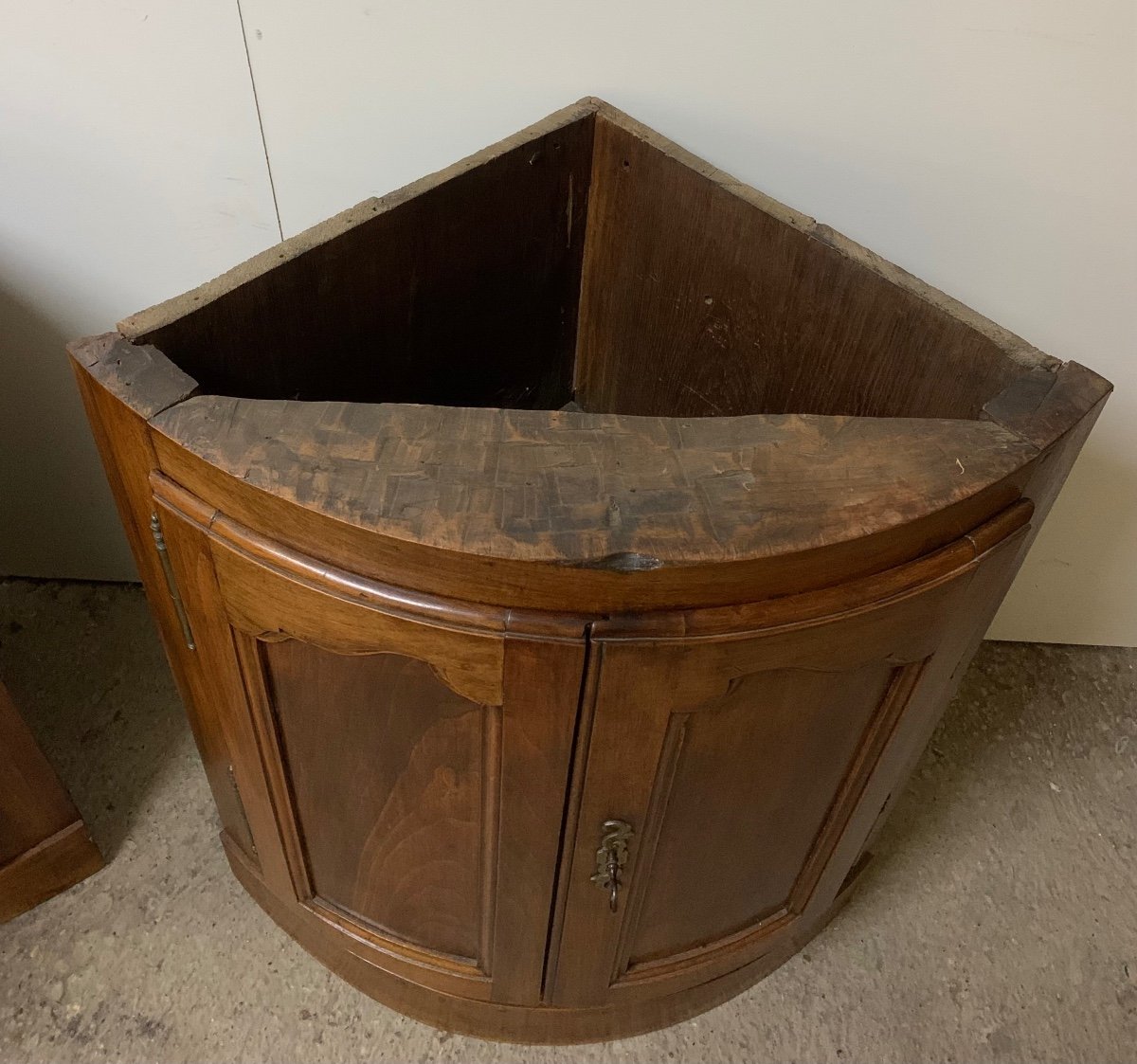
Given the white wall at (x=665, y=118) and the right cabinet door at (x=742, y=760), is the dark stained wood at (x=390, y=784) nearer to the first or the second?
the right cabinet door at (x=742, y=760)

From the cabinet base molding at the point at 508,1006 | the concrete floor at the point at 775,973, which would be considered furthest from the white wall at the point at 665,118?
the cabinet base molding at the point at 508,1006

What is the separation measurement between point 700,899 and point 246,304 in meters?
0.68

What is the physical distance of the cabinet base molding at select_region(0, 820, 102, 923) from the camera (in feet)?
3.90

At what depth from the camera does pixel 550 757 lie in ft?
2.39

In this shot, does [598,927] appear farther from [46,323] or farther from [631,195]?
[46,323]

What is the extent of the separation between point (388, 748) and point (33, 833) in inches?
26.2

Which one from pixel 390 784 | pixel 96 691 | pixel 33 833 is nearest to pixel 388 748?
pixel 390 784

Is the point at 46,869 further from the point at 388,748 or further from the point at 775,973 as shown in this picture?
the point at 775,973

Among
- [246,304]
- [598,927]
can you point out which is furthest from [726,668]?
[246,304]

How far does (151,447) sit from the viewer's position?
0.70 meters

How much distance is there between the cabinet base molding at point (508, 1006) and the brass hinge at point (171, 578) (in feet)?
1.31

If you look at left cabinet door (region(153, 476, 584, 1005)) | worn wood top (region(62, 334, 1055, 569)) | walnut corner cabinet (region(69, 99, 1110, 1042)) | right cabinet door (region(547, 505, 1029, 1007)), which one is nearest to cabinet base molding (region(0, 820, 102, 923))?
walnut corner cabinet (region(69, 99, 1110, 1042))

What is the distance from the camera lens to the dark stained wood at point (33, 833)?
1.11 m

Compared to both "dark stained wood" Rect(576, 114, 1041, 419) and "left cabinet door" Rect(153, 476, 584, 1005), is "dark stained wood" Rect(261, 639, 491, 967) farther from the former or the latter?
"dark stained wood" Rect(576, 114, 1041, 419)
